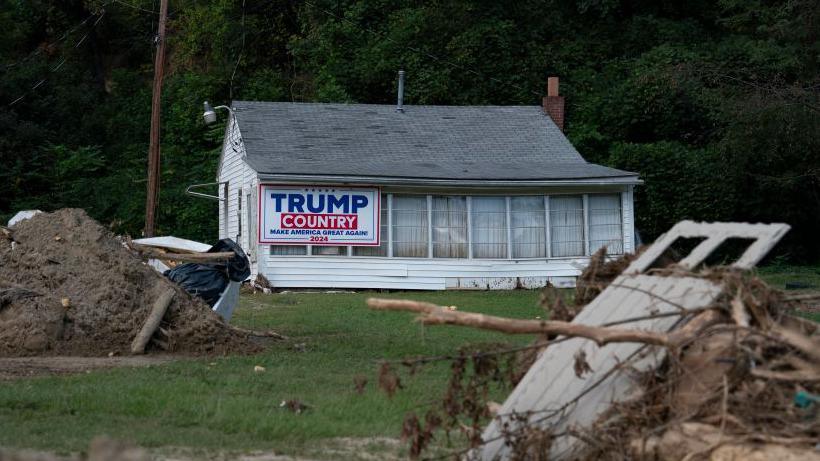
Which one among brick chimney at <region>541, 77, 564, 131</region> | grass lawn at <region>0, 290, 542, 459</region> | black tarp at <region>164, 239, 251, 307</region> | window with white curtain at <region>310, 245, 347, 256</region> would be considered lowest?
grass lawn at <region>0, 290, 542, 459</region>

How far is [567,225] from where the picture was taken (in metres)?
27.1

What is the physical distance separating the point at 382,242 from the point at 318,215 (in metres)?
1.65

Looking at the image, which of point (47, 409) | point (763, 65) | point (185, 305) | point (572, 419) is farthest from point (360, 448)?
point (763, 65)

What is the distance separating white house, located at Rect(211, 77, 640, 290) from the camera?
2575cm

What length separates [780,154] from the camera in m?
31.0

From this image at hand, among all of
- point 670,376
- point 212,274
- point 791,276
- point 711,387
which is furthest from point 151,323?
point 791,276

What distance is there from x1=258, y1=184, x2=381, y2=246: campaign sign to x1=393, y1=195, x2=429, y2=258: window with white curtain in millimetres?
567

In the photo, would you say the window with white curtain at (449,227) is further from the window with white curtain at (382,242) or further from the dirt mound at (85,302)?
the dirt mound at (85,302)

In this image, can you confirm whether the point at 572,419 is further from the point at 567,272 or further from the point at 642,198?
the point at 642,198

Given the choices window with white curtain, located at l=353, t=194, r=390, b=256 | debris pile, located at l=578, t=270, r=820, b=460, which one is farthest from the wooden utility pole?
debris pile, located at l=578, t=270, r=820, b=460

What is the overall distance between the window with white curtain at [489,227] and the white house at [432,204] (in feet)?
0.08

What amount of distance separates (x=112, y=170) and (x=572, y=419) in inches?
1403

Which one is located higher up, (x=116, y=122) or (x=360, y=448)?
(x=116, y=122)

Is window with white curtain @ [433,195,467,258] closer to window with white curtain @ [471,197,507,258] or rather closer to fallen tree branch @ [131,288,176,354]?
window with white curtain @ [471,197,507,258]
